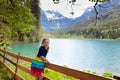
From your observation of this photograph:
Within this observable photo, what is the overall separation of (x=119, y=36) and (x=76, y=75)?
17969 centimetres

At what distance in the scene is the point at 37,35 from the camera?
9069cm

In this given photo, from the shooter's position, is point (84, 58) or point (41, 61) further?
point (84, 58)

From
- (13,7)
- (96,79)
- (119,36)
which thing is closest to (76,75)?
(96,79)

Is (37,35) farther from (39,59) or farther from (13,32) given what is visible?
(39,59)

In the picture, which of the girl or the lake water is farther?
the lake water

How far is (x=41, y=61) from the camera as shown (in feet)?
20.9

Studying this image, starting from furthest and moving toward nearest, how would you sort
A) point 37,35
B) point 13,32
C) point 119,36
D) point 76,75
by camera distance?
point 119,36 → point 37,35 → point 13,32 → point 76,75

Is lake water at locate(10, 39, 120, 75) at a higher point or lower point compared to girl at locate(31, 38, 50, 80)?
lower

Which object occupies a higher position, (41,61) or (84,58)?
(41,61)

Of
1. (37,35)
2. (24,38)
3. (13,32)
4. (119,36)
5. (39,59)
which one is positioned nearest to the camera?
(39,59)

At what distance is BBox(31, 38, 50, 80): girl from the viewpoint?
628 cm

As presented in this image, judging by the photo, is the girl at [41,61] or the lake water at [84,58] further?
the lake water at [84,58]

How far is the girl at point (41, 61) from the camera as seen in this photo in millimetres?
6277

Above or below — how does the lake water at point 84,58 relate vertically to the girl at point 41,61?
below
